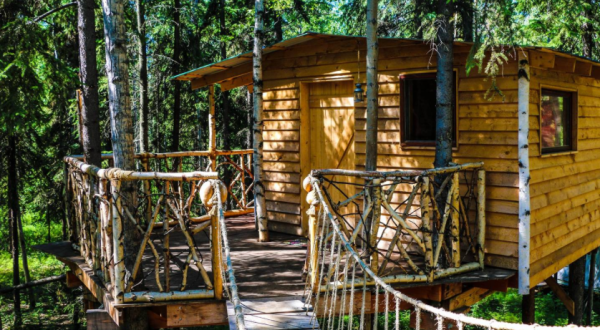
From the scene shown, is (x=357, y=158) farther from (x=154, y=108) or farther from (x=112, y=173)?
(x=154, y=108)

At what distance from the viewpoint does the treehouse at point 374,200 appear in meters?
4.79

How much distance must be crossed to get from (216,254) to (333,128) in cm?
367

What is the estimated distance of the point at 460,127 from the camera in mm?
6457

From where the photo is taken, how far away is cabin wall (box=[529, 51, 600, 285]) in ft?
20.6

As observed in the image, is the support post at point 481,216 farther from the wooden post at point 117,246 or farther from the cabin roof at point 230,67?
the wooden post at point 117,246

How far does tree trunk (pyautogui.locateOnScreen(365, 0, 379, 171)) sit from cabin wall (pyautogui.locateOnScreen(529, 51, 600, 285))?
1779 mm

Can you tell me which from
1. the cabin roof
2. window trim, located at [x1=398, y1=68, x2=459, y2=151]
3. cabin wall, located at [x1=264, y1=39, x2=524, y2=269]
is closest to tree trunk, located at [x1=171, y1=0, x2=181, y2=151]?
the cabin roof

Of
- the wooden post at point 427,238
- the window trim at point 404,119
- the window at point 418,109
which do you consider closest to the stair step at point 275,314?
the wooden post at point 427,238

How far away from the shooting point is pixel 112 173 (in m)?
4.55

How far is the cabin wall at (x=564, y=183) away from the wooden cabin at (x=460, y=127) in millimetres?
16

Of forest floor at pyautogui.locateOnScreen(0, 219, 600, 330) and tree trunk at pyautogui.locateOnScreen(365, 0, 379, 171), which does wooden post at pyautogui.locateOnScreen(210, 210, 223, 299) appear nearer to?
tree trunk at pyautogui.locateOnScreen(365, 0, 379, 171)

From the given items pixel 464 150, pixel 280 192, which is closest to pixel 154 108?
pixel 280 192

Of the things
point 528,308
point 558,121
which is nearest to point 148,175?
point 558,121

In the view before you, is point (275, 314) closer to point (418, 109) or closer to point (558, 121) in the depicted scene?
point (418, 109)
